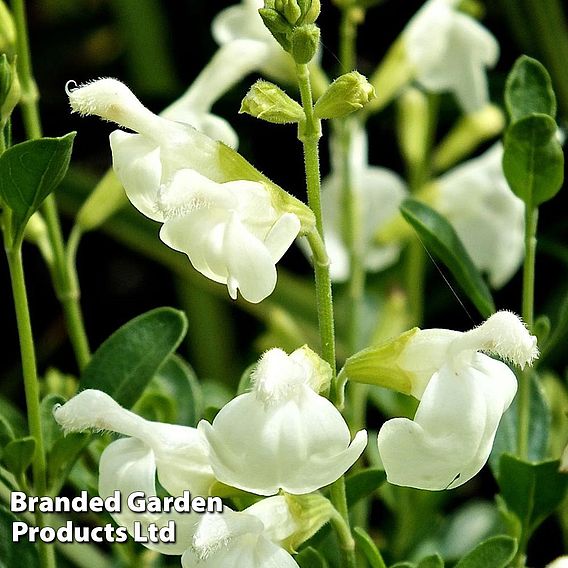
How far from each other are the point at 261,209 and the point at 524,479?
28 cm

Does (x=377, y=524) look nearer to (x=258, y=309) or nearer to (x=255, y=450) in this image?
(x=258, y=309)

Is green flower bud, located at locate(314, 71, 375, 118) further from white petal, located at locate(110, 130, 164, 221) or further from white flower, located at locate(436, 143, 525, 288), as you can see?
white flower, located at locate(436, 143, 525, 288)

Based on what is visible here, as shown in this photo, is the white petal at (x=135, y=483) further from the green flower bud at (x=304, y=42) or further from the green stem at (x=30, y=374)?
the green flower bud at (x=304, y=42)

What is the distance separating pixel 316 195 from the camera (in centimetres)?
64

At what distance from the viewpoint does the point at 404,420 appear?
0.59 metres

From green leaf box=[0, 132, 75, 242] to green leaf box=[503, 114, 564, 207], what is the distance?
298 mm

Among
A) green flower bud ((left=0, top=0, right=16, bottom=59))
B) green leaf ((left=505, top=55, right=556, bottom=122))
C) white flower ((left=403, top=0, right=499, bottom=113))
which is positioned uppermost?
green flower bud ((left=0, top=0, right=16, bottom=59))

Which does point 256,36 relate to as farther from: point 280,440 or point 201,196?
point 280,440

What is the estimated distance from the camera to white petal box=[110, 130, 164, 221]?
2.18ft

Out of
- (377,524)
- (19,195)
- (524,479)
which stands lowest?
(377,524)

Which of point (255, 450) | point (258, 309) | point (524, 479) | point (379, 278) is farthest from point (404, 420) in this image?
point (379, 278)

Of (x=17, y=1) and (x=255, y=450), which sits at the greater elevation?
(x=17, y=1)

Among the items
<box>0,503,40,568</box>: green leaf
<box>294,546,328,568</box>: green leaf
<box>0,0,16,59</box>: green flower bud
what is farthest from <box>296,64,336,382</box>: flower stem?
<box>0,0,16,59</box>: green flower bud

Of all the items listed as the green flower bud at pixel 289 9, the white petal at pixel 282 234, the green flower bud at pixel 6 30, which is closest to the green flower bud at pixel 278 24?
the green flower bud at pixel 289 9
